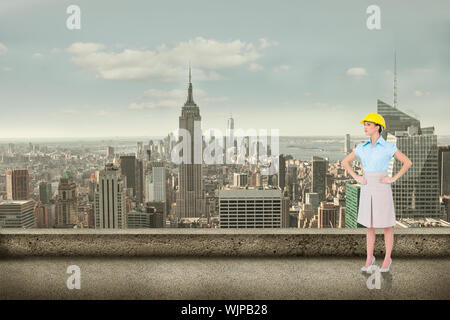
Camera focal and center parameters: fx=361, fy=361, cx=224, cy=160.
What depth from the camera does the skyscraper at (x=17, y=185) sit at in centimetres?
329

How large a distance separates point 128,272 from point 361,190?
1699 mm

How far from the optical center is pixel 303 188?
385 cm

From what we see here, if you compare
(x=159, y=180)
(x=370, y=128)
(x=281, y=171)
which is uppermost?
(x=370, y=128)

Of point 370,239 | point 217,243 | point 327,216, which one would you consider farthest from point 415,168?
point 217,243

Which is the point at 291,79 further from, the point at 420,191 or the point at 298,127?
the point at 420,191

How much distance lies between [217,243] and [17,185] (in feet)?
6.38

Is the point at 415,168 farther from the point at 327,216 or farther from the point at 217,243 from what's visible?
the point at 217,243

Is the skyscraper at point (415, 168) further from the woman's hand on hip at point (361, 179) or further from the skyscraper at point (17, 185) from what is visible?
the skyscraper at point (17, 185)

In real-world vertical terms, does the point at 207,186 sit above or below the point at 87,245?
above

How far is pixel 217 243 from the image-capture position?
2926 millimetres

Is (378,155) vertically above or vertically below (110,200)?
above

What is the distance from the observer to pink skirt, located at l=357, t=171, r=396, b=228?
7.22 feet

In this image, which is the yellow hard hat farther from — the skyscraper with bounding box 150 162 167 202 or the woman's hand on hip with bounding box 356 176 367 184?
the skyscraper with bounding box 150 162 167 202

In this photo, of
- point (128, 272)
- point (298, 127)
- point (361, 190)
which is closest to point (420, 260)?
point (361, 190)
